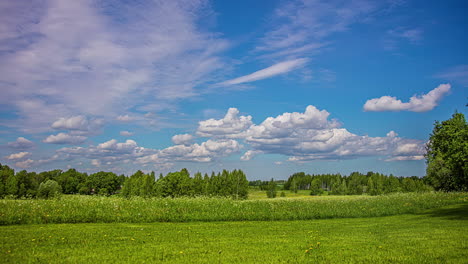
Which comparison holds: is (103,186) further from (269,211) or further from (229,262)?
(229,262)

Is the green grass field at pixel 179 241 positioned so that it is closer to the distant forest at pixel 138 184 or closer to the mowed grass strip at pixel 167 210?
the mowed grass strip at pixel 167 210

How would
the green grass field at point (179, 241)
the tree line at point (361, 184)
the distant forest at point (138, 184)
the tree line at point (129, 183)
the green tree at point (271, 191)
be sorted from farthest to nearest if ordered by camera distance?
the green tree at point (271, 191), the tree line at point (361, 184), the tree line at point (129, 183), the distant forest at point (138, 184), the green grass field at point (179, 241)

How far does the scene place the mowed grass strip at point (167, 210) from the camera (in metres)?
18.3

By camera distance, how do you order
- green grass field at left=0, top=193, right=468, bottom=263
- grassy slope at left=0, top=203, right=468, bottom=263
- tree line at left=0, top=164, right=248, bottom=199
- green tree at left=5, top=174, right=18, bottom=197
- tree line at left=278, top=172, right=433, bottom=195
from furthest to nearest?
1. tree line at left=278, top=172, right=433, bottom=195
2. tree line at left=0, top=164, right=248, bottom=199
3. green tree at left=5, top=174, right=18, bottom=197
4. green grass field at left=0, top=193, right=468, bottom=263
5. grassy slope at left=0, top=203, right=468, bottom=263

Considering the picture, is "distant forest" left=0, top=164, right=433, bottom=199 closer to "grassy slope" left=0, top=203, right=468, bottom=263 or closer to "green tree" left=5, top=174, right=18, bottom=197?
"green tree" left=5, top=174, right=18, bottom=197

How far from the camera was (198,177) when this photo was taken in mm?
97188

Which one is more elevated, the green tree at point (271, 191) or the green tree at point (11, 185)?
the green tree at point (11, 185)

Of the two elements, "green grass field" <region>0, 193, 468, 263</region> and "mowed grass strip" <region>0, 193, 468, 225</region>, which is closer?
"green grass field" <region>0, 193, 468, 263</region>

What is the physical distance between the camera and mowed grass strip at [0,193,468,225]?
60.1 ft

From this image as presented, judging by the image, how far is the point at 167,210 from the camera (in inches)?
844

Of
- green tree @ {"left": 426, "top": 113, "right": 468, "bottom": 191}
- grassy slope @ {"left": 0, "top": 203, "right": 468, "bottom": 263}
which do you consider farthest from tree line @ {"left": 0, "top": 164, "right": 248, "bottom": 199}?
grassy slope @ {"left": 0, "top": 203, "right": 468, "bottom": 263}

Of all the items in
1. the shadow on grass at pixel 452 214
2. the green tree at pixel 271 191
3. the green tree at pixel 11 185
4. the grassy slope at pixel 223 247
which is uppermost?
the green tree at pixel 11 185

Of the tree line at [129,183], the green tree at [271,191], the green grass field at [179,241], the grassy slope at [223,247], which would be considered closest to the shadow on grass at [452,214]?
the green grass field at [179,241]

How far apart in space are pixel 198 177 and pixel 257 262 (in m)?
89.6
